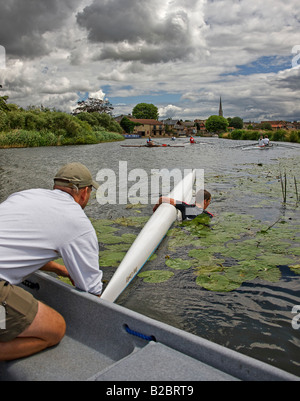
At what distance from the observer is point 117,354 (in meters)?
2.91

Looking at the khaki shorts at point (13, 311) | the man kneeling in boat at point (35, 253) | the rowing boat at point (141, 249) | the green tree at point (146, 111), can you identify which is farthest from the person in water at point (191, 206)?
the green tree at point (146, 111)

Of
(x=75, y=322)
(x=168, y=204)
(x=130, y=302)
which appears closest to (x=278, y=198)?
(x=168, y=204)

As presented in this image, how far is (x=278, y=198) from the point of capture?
36.4 ft

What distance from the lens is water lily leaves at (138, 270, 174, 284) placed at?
5.23 metres

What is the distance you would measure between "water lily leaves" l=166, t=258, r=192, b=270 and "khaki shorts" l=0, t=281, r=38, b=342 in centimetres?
343

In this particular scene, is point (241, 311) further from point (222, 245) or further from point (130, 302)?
point (222, 245)

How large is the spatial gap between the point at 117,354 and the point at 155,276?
8.10ft

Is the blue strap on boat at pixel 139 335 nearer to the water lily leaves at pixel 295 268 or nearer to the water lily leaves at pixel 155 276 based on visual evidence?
the water lily leaves at pixel 155 276

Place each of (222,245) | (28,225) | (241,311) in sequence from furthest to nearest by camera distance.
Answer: (222,245), (241,311), (28,225)

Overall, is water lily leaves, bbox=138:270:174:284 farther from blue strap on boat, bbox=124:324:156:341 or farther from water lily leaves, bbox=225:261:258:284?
blue strap on boat, bbox=124:324:156:341

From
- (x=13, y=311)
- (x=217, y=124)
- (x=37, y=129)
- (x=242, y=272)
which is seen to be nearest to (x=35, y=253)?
(x=13, y=311)

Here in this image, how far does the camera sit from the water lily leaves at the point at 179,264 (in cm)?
570

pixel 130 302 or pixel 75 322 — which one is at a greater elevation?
pixel 75 322

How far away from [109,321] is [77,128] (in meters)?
57.8
